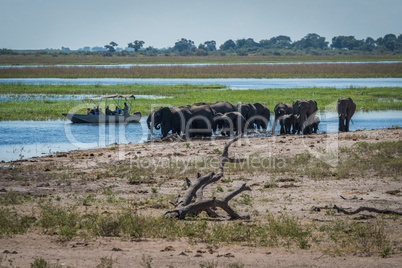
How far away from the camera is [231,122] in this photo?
2438cm

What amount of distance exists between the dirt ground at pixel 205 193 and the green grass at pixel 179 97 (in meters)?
13.9

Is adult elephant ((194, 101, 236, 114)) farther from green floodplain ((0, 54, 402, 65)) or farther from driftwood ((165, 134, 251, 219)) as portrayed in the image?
green floodplain ((0, 54, 402, 65))

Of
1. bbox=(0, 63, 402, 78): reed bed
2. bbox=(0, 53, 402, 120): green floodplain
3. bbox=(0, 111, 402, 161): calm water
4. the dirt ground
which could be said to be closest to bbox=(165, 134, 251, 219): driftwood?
the dirt ground

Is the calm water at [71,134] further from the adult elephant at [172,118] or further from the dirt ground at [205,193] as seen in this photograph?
the dirt ground at [205,193]

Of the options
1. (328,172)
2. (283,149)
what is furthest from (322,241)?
(283,149)

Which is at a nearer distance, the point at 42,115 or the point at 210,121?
the point at 210,121

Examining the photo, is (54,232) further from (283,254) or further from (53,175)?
(53,175)

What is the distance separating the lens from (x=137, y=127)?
28.3 metres

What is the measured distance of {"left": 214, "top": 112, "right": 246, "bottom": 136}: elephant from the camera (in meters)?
24.3

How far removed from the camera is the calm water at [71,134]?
20.9 meters

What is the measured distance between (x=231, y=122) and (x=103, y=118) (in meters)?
8.59

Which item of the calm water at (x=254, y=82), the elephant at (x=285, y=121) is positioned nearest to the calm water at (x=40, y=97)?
the calm water at (x=254, y=82)

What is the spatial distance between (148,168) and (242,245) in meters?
7.33

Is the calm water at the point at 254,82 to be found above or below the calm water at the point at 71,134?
above
